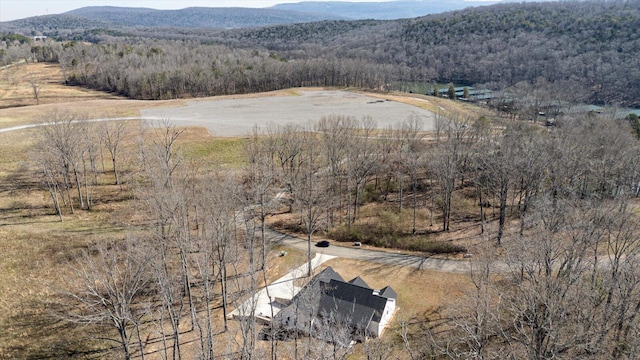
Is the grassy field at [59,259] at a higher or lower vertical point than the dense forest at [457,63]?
lower

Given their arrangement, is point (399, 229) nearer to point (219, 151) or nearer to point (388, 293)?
point (388, 293)

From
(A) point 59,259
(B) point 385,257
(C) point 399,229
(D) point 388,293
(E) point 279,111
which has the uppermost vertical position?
(E) point 279,111

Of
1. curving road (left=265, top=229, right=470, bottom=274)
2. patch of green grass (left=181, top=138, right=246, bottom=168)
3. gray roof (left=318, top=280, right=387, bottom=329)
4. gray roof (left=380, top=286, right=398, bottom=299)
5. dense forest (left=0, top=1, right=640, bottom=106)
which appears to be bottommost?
curving road (left=265, top=229, right=470, bottom=274)

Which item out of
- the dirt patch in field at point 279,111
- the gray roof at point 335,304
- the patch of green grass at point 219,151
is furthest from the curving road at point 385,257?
the dirt patch in field at point 279,111

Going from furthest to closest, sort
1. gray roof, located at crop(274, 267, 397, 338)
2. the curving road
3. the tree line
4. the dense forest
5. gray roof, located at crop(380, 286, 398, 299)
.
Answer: the dense forest, the curving road, gray roof, located at crop(380, 286, 398, 299), gray roof, located at crop(274, 267, 397, 338), the tree line

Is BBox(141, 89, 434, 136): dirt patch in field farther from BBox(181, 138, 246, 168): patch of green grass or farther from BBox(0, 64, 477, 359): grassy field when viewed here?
BBox(0, 64, 477, 359): grassy field

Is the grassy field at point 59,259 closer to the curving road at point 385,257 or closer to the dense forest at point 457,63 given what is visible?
the curving road at point 385,257

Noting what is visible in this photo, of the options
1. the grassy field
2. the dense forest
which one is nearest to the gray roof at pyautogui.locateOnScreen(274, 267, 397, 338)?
the grassy field

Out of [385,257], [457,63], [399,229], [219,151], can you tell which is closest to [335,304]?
[385,257]

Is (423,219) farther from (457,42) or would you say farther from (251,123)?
(457,42)
